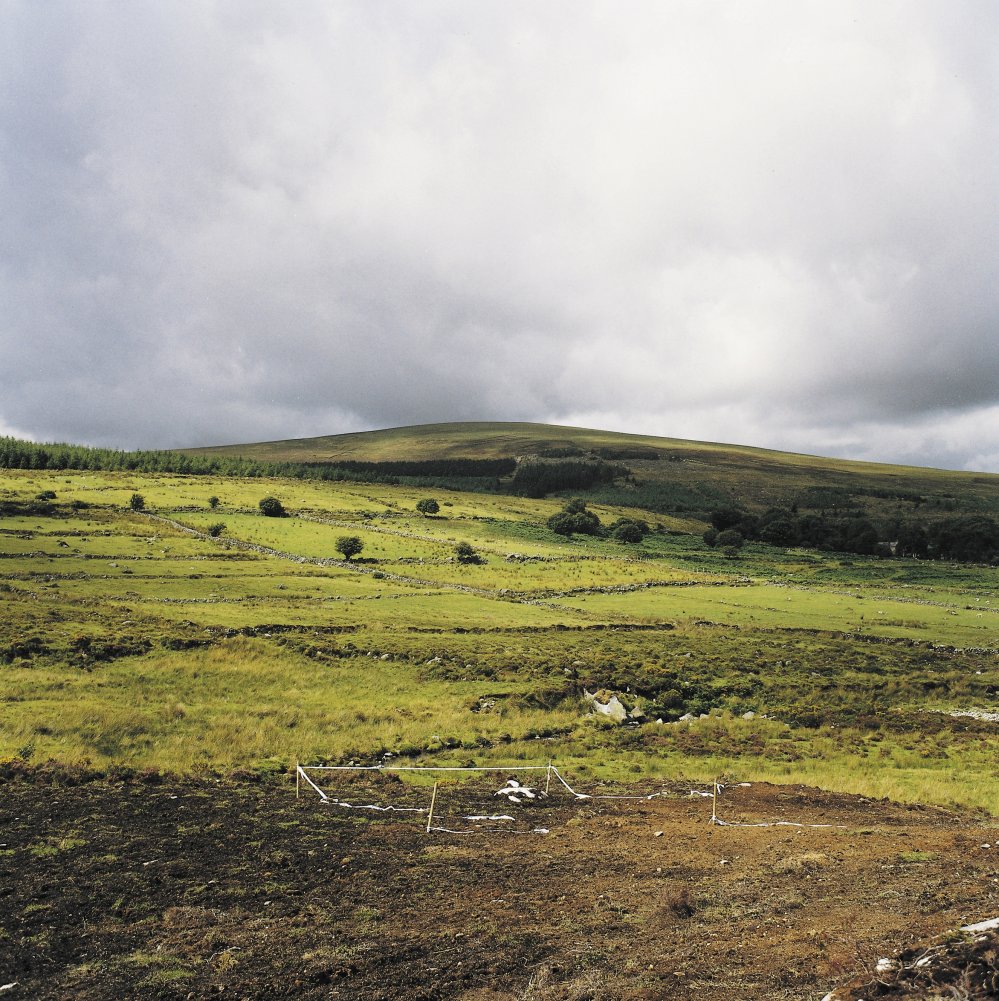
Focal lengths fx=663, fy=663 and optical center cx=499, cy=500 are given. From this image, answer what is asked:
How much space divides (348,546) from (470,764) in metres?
54.1

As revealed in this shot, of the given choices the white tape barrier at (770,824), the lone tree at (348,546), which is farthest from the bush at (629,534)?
the white tape barrier at (770,824)

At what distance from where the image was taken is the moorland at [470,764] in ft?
31.4

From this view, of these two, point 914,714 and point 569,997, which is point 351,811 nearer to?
point 569,997

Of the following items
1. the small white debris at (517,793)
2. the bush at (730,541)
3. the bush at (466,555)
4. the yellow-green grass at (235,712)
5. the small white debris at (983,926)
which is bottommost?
the yellow-green grass at (235,712)

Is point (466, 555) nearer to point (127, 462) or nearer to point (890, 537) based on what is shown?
point (890, 537)

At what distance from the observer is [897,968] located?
7.75 metres

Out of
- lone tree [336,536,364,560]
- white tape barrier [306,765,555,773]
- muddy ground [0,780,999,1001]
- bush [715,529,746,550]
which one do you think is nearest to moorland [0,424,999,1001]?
muddy ground [0,780,999,1001]

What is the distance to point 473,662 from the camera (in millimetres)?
35562

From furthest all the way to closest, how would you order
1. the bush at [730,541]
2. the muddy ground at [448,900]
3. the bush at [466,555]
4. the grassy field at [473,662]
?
the bush at [730,541] → the bush at [466,555] → the grassy field at [473,662] → the muddy ground at [448,900]

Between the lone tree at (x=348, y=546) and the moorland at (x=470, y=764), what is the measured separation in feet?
18.4

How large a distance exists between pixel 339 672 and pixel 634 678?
14619 millimetres

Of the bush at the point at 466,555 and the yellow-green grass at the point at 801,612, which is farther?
the bush at the point at 466,555

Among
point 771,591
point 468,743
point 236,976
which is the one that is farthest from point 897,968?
point 771,591

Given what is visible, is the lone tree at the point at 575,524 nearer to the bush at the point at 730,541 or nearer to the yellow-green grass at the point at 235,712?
the bush at the point at 730,541
